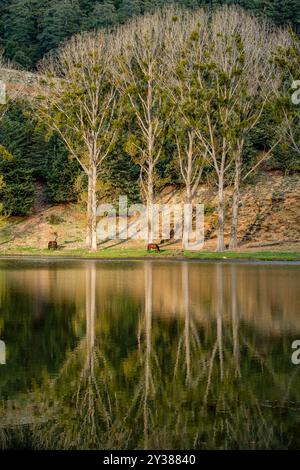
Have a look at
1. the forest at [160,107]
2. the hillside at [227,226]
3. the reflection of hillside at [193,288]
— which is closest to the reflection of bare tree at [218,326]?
the reflection of hillside at [193,288]

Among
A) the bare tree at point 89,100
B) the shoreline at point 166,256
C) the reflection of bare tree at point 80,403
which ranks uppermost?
the bare tree at point 89,100

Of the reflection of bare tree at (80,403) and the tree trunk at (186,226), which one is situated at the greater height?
the tree trunk at (186,226)

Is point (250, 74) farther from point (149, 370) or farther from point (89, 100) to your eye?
point (149, 370)

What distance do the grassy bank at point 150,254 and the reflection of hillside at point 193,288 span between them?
23.0ft

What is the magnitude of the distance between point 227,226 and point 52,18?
6474 centimetres

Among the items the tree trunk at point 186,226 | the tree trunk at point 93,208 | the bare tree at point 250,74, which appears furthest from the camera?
the tree trunk at point 93,208

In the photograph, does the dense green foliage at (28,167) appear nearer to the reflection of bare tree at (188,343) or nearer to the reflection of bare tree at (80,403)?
the reflection of bare tree at (188,343)

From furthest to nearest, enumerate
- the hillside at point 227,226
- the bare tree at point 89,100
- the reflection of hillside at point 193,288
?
the hillside at point 227,226
the bare tree at point 89,100
the reflection of hillside at point 193,288

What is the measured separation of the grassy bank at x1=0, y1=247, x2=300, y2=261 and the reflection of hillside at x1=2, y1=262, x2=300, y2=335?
7.01 meters

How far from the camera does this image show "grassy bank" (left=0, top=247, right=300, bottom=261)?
2074 inches

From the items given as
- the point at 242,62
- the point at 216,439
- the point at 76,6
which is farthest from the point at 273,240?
the point at 76,6

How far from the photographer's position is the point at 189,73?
5784 cm

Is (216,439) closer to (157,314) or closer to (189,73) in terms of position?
(157,314)

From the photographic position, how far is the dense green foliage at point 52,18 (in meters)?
116
